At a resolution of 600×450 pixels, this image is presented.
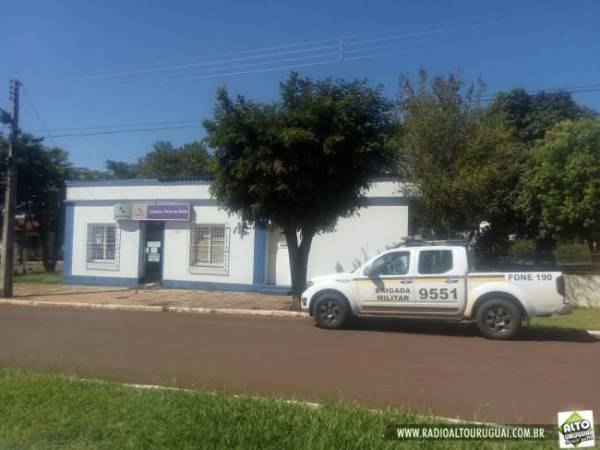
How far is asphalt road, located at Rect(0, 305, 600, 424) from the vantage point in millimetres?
6703

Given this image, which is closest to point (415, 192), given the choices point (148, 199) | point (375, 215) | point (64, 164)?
point (375, 215)

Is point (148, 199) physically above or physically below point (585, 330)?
above

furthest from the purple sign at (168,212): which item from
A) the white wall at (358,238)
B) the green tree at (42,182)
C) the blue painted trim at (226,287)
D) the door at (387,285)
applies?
the green tree at (42,182)

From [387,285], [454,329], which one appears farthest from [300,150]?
[454,329]

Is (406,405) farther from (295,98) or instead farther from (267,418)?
(295,98)

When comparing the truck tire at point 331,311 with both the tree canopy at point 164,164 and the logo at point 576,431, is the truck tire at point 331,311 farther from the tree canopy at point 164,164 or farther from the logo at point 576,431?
the tree canopy at point 164,164

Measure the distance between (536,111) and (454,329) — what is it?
59.7ft

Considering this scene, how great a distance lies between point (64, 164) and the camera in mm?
31703

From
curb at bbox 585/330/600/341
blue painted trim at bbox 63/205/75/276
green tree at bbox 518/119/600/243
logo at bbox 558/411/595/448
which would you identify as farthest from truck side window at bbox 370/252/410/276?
blue painted trim at bbox 63/205/75/276

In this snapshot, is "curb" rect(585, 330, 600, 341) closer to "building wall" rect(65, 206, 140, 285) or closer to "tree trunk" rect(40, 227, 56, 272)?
"building wall" rect(65, 206, 140, 285)

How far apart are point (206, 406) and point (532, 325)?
927cm

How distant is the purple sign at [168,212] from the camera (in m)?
21.2

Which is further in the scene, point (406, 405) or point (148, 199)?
point (148, 199)

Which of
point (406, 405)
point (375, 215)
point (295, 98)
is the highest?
point (295, 98)
